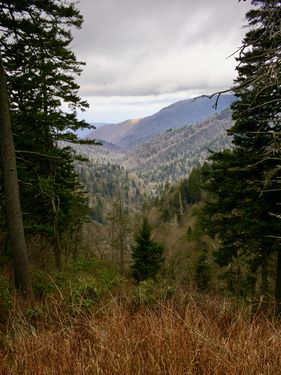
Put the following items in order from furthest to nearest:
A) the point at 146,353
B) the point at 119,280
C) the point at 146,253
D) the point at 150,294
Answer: the point at 146,253, the point at 119,280, the point at 150,294, the point at 146,353

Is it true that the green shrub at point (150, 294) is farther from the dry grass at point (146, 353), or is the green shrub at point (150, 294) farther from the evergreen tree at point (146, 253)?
the evergreen tree at point (146, 253)

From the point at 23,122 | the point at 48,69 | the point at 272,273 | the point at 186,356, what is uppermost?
the point at 48,69

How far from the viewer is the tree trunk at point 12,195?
7680 mm

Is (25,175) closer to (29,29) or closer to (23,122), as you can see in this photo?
(23,122)

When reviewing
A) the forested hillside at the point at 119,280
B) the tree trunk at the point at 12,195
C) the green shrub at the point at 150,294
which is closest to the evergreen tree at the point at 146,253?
the forested hillside at the point at 119,280

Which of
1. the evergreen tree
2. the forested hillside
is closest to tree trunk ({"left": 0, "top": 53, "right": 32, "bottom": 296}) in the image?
the forested hillside

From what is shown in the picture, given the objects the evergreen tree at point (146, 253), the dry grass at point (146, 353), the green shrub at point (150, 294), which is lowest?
the evergreen tree at point (146, 253)

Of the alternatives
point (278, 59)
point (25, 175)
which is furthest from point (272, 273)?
point (278, 59)

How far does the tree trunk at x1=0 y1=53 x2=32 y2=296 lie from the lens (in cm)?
768

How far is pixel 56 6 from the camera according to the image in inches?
315

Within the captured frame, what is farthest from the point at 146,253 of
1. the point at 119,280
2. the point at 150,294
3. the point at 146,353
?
the point at 146,353

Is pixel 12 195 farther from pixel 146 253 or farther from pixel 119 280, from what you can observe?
pixel 146 253

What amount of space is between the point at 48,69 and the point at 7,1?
1.69 metres

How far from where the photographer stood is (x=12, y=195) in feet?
26.4
